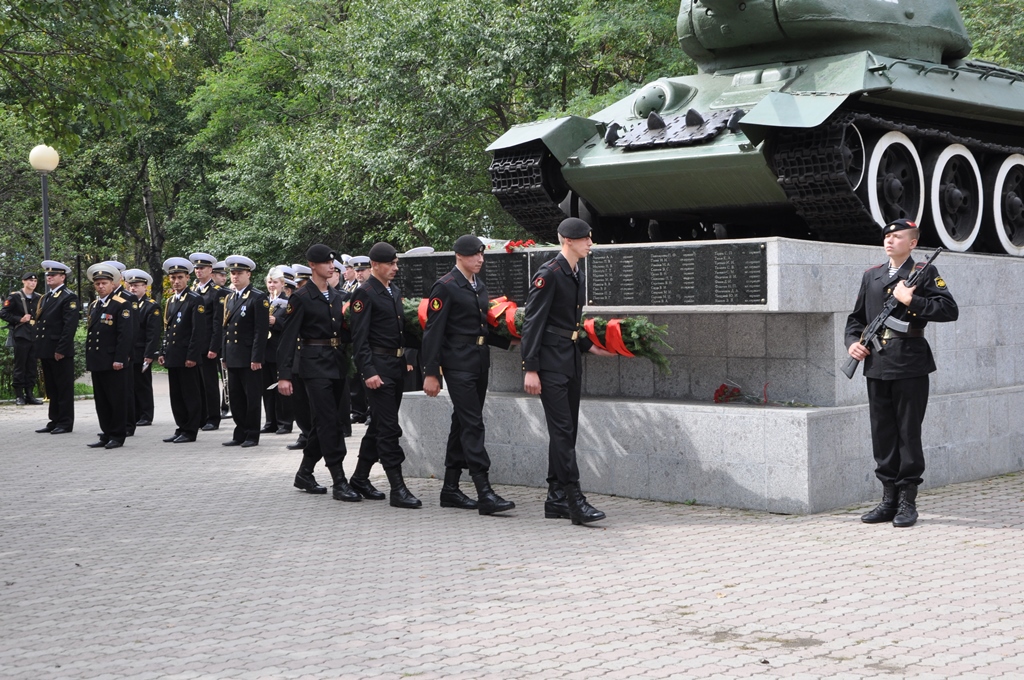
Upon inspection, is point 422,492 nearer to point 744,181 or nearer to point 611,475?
point 611,475

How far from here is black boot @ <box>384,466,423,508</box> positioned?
9.34 metres

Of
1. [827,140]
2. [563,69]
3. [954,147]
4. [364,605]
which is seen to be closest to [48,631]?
[364,605]

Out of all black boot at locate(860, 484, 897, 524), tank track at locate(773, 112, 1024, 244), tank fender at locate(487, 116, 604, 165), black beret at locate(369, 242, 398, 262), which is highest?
tank fender at locate(487, 116, 604, 165)

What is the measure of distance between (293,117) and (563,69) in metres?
13.8

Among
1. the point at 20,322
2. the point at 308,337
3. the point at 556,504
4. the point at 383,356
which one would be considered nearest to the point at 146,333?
the point at 20,322

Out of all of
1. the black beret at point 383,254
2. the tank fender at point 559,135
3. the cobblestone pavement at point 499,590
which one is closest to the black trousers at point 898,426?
the cobblestone pavement at point 499,590

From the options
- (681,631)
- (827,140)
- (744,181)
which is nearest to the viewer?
(681,631)

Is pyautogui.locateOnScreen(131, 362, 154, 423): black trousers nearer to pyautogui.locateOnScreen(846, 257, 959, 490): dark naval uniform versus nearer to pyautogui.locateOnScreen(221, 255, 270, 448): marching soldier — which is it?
pyautogui.locateOnScreen(221, 255, 270, 448): marching soldier

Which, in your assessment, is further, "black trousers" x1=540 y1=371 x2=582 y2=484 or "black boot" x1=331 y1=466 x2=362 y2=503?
"black boot" x1=331 y1=466 x2=362 y2=503

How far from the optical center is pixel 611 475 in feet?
31.8

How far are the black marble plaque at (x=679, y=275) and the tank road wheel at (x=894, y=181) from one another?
249 centimetres

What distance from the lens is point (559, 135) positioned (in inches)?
486

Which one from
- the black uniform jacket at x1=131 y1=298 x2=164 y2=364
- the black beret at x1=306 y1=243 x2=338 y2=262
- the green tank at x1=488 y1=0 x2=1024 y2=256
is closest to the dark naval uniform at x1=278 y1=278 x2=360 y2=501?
the black beret at x1=306 y1=243 x2=338 y2=262

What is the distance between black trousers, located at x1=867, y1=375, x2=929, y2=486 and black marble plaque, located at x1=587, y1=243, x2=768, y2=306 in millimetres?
1121
